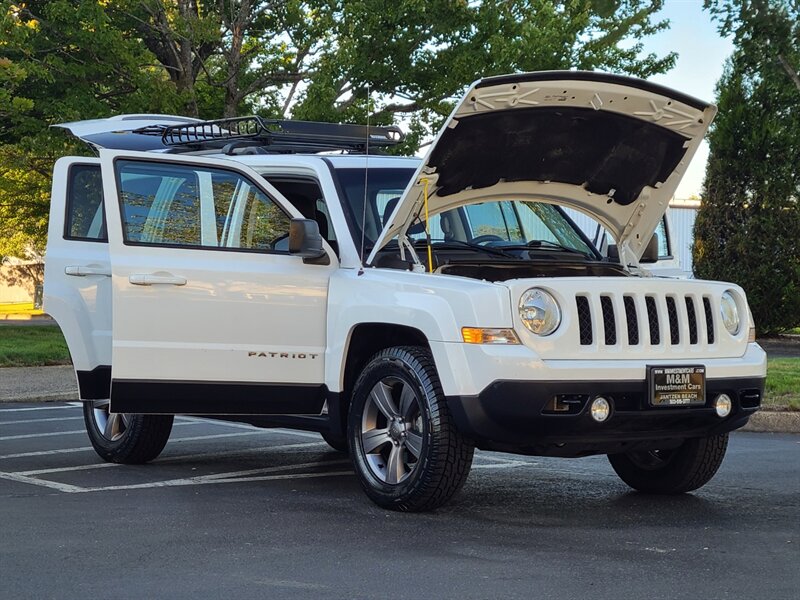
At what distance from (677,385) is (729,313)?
2.58 feet

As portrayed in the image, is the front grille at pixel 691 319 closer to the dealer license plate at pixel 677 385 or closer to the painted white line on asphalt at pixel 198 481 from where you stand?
the dealer license plate at pixel 677 385

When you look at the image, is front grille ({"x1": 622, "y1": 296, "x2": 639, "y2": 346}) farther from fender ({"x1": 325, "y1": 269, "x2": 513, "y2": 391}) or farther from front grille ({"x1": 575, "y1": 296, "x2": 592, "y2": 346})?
fender ({"x1": 325, "y1": 269, "x2": 513, "y2": 391})

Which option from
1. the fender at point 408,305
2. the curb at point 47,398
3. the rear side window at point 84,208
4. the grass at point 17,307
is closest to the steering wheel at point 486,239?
the fender at point 408,305

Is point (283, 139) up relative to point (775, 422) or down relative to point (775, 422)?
up

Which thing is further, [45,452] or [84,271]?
[45,452]

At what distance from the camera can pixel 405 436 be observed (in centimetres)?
702

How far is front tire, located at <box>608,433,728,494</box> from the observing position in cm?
772

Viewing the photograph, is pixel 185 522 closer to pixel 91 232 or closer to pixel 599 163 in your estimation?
pixel 91 232

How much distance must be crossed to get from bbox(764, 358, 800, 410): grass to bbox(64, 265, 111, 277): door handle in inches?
258

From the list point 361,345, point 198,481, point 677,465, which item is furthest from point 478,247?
point 198,481

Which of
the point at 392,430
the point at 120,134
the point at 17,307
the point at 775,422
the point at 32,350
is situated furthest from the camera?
the point at 17,307

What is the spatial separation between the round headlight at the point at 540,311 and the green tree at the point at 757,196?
1772cm

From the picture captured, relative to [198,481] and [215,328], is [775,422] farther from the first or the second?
[215,328]

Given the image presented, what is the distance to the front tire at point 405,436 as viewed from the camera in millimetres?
6734
